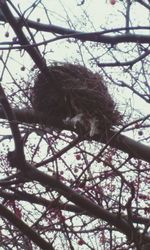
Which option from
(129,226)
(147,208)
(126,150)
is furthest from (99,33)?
(147,208)

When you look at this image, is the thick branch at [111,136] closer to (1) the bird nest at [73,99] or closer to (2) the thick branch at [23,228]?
(1) the bird nest at [73,99]

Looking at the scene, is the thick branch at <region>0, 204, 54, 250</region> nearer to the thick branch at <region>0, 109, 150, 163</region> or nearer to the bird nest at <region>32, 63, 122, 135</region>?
the thick branch at <region>0, 109, 150, 163</region>

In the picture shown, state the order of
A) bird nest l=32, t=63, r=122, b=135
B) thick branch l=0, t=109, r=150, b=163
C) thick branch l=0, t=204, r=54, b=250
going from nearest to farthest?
1. thick branch l=0, t=204, r=54, b=250
2. thick branch l=0, t=109, r=150, b=163
3. bird nest l=32, t=63, r=122, b=135

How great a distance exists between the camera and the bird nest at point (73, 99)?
314cm

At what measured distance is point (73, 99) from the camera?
3205 mm

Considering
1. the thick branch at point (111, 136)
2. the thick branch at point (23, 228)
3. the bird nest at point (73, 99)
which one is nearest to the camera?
the thick branch at point (23, 228)

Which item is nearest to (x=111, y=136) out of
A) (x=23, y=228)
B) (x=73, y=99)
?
(x=73, y=99)

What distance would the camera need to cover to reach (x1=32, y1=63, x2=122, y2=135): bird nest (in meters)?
3.14

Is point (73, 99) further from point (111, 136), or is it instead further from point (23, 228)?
point (23, 228)

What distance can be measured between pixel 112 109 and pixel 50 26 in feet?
2.45

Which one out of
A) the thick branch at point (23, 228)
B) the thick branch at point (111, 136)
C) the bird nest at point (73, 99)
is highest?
the bird nest at point (73, 99)

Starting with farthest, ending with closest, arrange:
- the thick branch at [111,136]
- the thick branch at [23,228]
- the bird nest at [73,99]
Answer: the bird nest at [73,99]
the thick branch at [111,136]
the thick branch at [23,228]

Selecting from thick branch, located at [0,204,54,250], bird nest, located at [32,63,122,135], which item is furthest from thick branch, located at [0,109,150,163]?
thick branch, located at [0,204,54,250]

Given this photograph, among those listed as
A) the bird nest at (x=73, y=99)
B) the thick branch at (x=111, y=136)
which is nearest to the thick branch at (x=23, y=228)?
the thick branch at (x=111, y=136)
